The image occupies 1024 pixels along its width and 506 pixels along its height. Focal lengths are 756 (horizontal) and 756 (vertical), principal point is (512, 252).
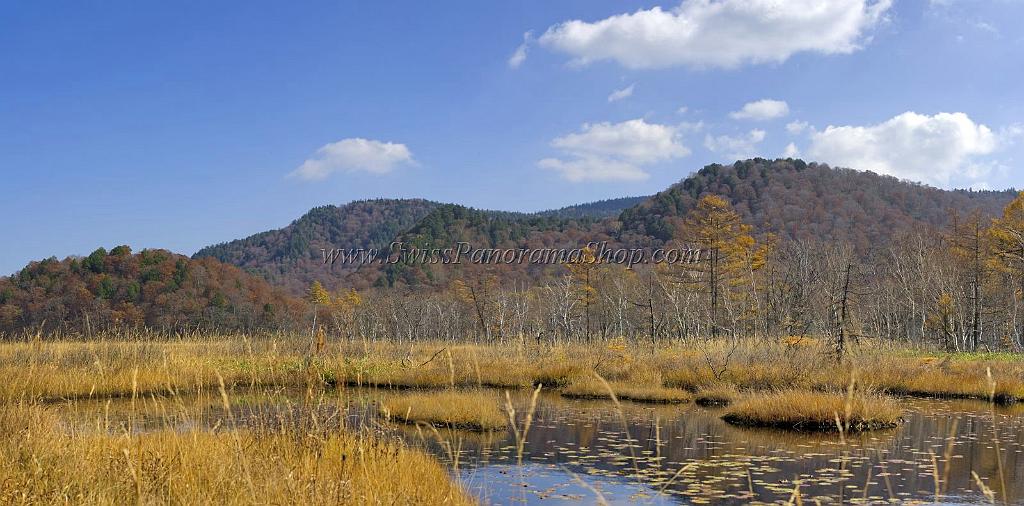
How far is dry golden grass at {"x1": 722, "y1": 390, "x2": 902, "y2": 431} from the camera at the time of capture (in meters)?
13.0

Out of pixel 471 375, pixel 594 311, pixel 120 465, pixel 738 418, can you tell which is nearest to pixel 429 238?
pixel 594 311

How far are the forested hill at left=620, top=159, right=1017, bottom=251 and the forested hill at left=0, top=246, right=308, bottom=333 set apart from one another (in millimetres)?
42532

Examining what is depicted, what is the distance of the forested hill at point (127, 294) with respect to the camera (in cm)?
5106

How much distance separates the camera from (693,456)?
34.2 ft

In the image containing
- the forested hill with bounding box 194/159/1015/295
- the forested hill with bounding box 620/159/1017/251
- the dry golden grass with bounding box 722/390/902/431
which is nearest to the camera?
the dry golden grass with bounding box 722/390/902/431

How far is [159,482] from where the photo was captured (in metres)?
5.38

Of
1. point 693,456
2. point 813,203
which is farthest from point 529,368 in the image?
point 813,203

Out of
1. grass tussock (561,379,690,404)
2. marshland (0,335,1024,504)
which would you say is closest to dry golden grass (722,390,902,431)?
marshland (0,335,1024,504)

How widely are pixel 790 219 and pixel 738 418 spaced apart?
70800 mm

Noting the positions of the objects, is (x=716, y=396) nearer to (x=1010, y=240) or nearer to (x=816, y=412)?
(x=816, y=412)

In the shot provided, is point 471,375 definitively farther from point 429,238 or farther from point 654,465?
point 429,238

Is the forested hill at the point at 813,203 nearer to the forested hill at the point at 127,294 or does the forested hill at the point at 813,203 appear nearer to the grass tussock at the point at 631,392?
the forested hill at the point at 127,294

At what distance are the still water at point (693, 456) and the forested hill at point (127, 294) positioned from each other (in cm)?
4175

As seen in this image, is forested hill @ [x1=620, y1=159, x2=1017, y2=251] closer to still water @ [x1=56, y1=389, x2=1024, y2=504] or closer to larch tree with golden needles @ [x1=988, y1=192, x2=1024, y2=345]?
larch tree with golden needles @ [x1=988, y1=192, x2=1024, y2=345]
